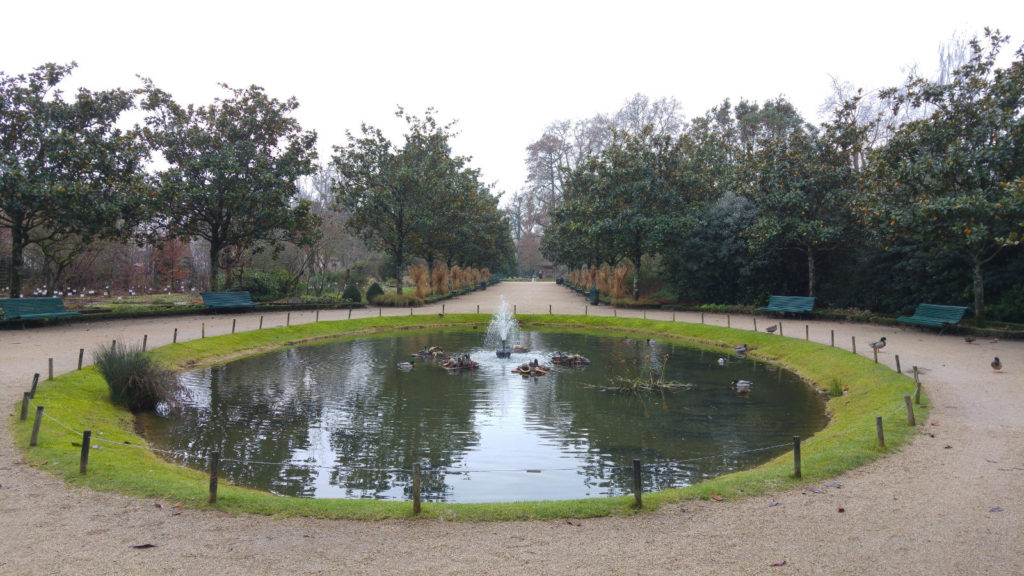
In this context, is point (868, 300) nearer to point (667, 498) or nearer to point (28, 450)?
point (667, 498)

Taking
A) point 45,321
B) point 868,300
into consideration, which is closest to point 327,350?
point 45,321

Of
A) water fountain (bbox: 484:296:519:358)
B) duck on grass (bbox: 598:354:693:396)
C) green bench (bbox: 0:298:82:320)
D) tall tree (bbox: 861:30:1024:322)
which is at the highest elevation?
tall tree (bbox: 861:30:1024:322)

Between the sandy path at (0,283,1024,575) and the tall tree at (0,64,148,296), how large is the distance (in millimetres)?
17211

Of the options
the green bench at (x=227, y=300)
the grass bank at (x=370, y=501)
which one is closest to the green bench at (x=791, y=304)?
the grass bank at (x=370, y=501)

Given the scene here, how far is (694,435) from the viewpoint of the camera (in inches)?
399

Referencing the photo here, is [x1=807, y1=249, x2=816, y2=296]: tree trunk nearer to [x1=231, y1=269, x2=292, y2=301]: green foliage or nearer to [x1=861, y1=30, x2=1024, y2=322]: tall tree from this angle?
[x1=861, y1=30, x2=1024, y2=322]: tall tree

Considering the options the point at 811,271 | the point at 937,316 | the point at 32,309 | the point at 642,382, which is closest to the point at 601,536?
the point at 642,382

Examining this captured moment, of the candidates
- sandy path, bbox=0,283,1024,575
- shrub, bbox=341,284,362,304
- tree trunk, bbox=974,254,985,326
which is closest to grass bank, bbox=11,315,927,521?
sandy path, bbox=0,283,1024,575

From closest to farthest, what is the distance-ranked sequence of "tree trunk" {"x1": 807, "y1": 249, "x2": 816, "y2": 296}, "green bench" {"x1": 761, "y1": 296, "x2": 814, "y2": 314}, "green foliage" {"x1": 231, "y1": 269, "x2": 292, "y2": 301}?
"green bench" {"x1": 761, "y1": 296, "x2": 814, "y2": 314} < "tree trunk" {"x1": 807, "y1": 249, "x2": 816, "y2": 296} < "green foliage" {"x1": 231, "y1": 269, "x2": 292, "y2": 301}

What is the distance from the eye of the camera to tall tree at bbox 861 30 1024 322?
58.3ft

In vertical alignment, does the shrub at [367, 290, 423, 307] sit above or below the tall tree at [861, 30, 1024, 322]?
below

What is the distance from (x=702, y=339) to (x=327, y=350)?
511 inches

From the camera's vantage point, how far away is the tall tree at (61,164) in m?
21.1

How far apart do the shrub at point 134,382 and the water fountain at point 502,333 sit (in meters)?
9.06
